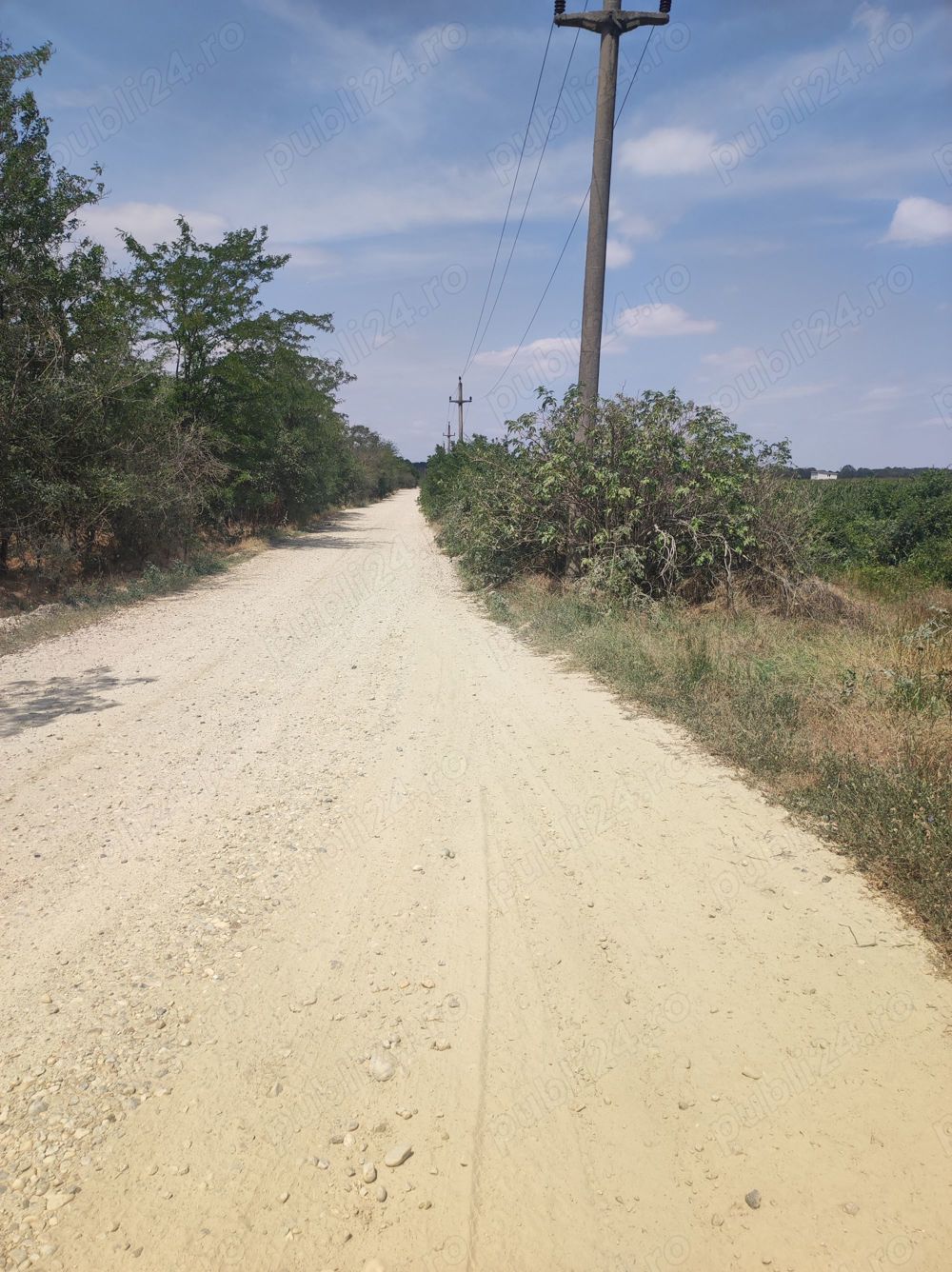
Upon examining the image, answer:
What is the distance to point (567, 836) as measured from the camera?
13.0 ft

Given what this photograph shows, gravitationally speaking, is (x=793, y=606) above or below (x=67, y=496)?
below

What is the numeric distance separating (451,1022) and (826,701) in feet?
12.1

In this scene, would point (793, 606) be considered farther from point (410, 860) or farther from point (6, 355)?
point (6, 355)

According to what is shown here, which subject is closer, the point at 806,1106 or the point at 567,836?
the point at 806,1106

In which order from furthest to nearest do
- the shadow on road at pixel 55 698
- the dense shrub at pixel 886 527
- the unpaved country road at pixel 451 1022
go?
the dense shrub at pixel 886 527
the shadow on road at pixel 55 698
the unpaved country road at pixel 451 1022

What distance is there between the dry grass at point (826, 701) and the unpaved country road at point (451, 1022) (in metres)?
0.26

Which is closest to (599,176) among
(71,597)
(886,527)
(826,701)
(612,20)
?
(612,20)

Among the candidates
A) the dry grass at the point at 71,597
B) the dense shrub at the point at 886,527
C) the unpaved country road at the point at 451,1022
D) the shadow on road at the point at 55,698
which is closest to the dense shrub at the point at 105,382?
the dry grass at the point at 71,597

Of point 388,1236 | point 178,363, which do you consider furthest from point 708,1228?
point 178,363

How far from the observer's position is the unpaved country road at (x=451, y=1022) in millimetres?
1973

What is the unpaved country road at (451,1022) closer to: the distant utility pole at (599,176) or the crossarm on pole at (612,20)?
the distant utility pole at (599,176)

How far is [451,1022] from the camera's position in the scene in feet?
8.75

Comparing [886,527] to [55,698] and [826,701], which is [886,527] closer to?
[826,701]

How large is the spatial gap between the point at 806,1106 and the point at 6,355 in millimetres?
12538
